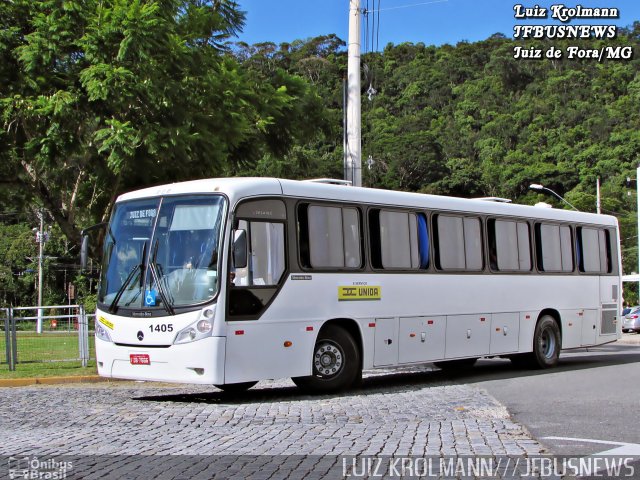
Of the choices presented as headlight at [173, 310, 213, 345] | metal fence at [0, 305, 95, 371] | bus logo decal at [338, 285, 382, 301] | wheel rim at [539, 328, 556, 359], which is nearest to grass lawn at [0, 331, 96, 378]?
metal fence at [0, 305, 95, 371]

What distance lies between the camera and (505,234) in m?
17.4

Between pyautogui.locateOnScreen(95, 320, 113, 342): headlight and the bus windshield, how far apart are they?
30 cm

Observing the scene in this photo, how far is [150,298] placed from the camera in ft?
40.3

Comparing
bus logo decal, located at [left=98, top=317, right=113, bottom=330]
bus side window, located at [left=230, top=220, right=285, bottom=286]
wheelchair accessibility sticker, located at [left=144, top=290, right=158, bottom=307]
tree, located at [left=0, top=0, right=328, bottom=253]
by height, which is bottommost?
bus logo decal, located at [left=98, top=317, right=113, bottom=330]

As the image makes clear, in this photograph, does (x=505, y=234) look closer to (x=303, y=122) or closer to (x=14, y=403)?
(x=303, y=122)

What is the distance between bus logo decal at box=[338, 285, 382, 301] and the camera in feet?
44.9

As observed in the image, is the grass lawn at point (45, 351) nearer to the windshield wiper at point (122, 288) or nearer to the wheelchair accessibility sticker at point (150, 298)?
the windshield wiper at point (122, 288)

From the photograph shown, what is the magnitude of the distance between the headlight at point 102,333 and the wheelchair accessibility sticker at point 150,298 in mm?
896

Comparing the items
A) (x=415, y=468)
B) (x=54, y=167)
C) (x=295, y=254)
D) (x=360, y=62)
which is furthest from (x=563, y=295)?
(x=415, y=468)

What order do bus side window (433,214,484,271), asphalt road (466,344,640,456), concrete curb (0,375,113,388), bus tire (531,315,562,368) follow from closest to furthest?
asphalt road (466,344,640,456), bus side window (433,214,484,271), concrete curb (0,375,113,388), bus tire (531,315,562,368)

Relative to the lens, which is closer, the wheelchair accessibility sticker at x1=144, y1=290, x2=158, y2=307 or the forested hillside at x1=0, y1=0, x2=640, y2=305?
the wheelchair accessibility sticker at x1=144, y1=290, x2=158, y2=307

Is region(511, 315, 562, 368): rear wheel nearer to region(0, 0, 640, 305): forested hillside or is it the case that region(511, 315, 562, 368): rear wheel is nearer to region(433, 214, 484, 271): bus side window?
region(433, 214, 484, 271): bus side window

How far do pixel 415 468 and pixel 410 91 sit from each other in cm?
12742

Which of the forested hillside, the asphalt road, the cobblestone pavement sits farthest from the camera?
the forested hillside
